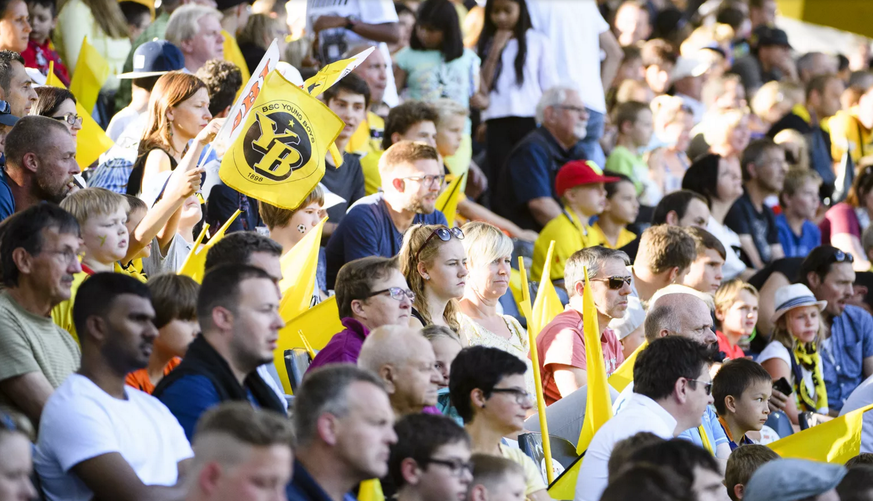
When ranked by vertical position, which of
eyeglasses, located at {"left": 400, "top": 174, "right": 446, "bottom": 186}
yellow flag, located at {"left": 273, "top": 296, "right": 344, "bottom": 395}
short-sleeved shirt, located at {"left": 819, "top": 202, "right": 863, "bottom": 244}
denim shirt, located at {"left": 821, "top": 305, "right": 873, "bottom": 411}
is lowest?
short-sleeved shirt, located at {"left": 819, "top": 202, "right": 863, "bottom": 244}

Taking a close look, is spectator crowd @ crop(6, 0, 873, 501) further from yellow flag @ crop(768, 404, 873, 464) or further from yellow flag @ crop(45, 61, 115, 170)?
yellow flag @ crop(768, 404, 873, 464)

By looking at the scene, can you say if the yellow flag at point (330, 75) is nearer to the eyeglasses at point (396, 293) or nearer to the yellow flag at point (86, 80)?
the eyeglasses at point (396, 293)

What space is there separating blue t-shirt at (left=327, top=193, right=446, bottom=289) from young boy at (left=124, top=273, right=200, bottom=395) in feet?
6.91

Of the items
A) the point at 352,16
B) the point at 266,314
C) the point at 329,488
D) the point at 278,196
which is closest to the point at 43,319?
the point at 266,314

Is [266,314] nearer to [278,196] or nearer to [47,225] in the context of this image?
[47,225]

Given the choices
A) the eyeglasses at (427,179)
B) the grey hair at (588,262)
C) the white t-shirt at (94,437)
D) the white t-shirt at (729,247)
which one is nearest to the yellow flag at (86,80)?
the eyeglasses at (427,179)

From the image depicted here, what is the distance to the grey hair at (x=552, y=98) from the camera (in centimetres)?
934

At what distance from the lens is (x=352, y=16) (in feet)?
29.2

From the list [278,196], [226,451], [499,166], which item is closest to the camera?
[226,451]

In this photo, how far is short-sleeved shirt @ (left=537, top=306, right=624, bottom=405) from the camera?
596 cm

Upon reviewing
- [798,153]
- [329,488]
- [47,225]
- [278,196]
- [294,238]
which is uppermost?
[47,225]

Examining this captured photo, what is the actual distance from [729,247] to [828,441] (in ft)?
11.3

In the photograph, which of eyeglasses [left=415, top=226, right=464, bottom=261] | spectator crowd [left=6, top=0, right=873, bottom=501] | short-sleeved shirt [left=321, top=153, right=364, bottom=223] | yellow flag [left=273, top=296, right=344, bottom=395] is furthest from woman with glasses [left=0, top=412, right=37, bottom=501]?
short-sleeved shirt [left=321, top=153, right=364, bottom=223]

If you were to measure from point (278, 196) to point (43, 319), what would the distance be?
1.76m
